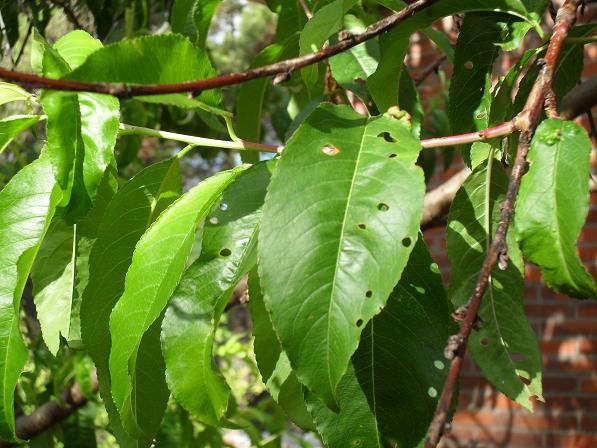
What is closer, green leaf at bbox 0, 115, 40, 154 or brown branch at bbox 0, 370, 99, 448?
green leaf at bbox 0, 115, 40, 154

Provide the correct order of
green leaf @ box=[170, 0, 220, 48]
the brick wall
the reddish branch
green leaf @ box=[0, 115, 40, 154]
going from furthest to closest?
the brick wall, green leaf @ box=[170, 0, 220, 48], green leaf @ box=[0, 115, 40, 154], the reddish branch

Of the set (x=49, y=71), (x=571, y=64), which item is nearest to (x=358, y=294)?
(x=49, y=71)

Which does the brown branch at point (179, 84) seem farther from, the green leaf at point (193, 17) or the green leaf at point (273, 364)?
the green leaf at point (193, 17)

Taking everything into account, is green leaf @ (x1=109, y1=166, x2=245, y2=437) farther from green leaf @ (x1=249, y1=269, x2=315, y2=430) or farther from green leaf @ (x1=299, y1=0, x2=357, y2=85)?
green leaf @ (x1=299, y1=0, x2=357, y2=85)

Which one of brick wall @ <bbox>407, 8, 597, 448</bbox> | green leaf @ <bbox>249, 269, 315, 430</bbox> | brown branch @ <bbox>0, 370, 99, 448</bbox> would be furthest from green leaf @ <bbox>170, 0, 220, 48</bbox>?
brick wall @ <bbox>407, 8, 597, 448</bbox>

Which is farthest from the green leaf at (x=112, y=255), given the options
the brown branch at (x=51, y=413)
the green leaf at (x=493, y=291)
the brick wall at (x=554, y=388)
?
the brick wall at (x=554, y=388)

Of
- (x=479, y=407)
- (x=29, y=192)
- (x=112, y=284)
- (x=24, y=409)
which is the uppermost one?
(x=29, y=192)

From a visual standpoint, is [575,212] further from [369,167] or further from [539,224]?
[369,167]
